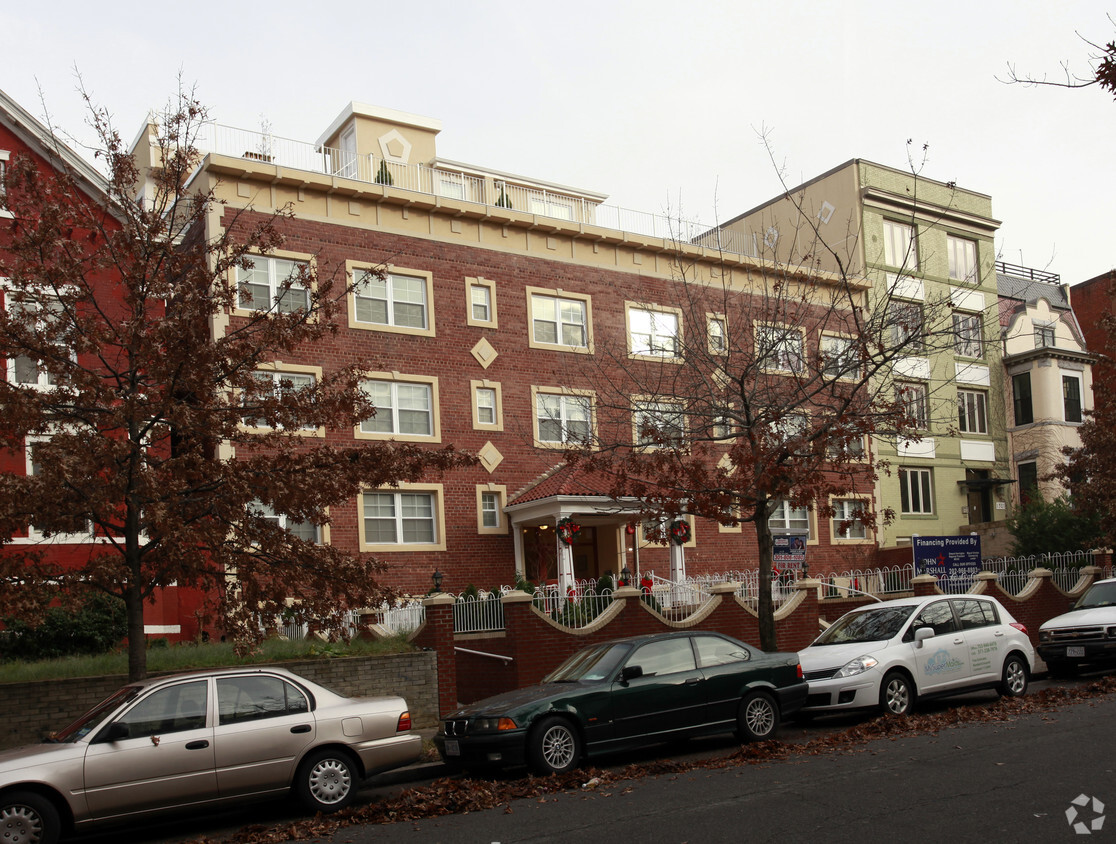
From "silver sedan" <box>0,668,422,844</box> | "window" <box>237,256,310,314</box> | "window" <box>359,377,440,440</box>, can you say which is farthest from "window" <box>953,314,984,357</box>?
"window" <box>237,256,310,314</box>

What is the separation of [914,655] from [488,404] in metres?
15.2

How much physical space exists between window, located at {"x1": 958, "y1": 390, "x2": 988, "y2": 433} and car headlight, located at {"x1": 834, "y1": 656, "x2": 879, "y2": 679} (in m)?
25.9

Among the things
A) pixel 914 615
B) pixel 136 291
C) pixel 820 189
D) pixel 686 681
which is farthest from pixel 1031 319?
pixel 136 291

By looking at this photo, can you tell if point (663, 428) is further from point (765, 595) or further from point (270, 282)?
point (270, 282)

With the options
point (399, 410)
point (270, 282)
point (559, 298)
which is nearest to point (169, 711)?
point (270, 282)

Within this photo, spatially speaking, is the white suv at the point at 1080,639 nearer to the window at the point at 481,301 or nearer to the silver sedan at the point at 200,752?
the silver sedan at the point at 200,752

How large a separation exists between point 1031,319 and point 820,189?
10.5m

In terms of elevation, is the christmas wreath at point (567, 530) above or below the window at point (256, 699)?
above

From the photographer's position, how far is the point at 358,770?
995 centimetres

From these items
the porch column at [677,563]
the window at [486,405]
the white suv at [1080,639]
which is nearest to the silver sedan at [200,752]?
the white suv at [1080,639]

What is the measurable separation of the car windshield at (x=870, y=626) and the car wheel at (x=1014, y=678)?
1858 mm

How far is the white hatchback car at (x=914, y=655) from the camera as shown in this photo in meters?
13.1

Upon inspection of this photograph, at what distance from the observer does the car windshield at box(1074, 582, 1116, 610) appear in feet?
60.2

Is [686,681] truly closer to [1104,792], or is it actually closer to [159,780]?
[1104,792]
